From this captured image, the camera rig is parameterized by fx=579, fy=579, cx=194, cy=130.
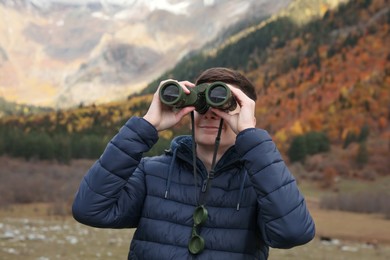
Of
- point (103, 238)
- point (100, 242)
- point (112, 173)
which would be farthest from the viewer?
point (103, 238)

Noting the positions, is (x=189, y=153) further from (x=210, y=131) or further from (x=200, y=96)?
(x=200, y=96)

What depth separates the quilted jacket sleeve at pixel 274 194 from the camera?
6.71 feet

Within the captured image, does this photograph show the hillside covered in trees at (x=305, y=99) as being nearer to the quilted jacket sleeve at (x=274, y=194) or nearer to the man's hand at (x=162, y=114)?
the man's hand at (x=162, y=114)

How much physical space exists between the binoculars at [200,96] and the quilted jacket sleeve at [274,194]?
151 mm

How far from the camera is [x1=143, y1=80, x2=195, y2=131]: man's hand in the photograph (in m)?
2.24

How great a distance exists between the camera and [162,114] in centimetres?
230

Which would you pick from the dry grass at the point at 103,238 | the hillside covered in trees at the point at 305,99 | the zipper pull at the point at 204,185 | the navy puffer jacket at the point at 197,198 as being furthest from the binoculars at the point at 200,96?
the hillside covered in trees at the point at 305,99

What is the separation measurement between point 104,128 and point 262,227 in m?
75.3

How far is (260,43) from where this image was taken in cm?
12238

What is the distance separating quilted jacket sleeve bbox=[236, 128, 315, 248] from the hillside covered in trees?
3038 cm

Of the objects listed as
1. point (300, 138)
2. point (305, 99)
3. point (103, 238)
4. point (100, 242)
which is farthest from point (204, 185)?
point (305, 99)

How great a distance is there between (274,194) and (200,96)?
47 cm

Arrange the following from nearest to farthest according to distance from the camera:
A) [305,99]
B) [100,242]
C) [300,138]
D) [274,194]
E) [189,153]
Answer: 1. [274,194]
2. [189,153]
3. [100,242]
4. [300,138]
5. [305,99]

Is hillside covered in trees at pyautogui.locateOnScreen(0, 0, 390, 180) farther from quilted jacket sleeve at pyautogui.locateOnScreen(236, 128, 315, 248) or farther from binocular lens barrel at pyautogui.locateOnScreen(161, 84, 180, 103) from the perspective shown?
quilted jacket sleeve at pyautogui.locateOnScreen(236, 128, 315, 248)
